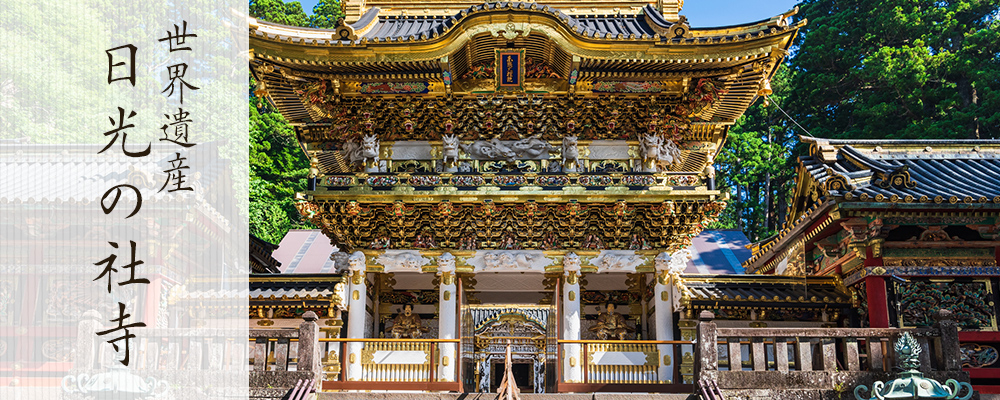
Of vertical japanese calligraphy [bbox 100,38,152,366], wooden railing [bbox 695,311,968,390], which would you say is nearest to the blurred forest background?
vertical japanese calligraphy [bbox 100,38,152,366]

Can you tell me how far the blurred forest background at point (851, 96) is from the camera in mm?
26406

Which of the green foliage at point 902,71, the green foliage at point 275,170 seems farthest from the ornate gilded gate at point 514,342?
the green foliage at point 902,71

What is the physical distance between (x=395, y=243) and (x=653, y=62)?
18.4 ft

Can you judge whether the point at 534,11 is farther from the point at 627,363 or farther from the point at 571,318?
the point at 627,363

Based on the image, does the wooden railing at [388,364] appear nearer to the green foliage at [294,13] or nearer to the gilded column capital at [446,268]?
the gilded column capital at [446,268]

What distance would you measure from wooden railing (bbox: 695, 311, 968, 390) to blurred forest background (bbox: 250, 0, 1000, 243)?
51.2ft

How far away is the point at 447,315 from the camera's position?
12.8 metres

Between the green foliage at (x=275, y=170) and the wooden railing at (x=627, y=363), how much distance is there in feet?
53.0

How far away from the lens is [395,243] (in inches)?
527

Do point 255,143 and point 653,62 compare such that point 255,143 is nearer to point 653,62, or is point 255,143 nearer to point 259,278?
point 259,278

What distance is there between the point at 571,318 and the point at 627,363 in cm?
130

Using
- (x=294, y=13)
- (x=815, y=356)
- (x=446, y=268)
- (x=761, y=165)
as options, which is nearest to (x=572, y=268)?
(x=446, y=268)

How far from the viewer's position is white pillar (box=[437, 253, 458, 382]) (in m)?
12.2

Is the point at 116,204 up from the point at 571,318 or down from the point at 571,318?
up
